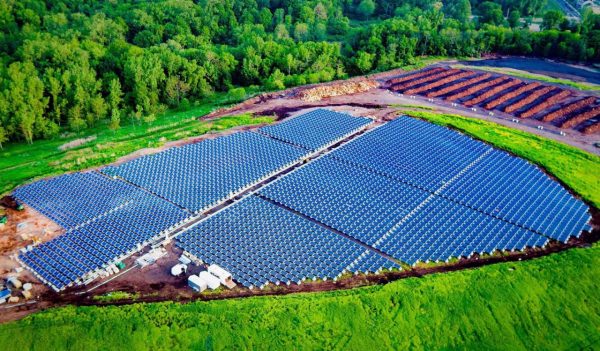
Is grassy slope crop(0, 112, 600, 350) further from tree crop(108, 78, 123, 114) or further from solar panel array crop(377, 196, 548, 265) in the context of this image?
tree crop(108, 78, 123, 114)

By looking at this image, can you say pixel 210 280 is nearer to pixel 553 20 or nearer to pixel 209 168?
pixel 209 168

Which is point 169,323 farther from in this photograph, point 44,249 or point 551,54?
point 551,54

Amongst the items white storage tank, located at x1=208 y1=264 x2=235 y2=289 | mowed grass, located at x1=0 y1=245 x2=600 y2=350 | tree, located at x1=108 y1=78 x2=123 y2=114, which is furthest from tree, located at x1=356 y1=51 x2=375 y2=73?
white storage tank, located at x1=208 y1=264 x2=235 y2=289

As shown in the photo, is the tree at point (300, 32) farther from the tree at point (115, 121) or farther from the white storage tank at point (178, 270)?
the white storage tank at point (178, 270)

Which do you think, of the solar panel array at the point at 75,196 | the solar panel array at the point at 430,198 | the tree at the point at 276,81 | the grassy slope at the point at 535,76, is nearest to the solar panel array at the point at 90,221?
the solar panel array at the point at 75,196

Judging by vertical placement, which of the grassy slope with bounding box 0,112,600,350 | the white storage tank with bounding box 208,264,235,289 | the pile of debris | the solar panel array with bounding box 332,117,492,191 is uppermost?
the pile of debris

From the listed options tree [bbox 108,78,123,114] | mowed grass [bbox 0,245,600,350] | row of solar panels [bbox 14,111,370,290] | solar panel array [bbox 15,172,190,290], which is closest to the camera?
mowed grass [bbox 0,245,600,350]
